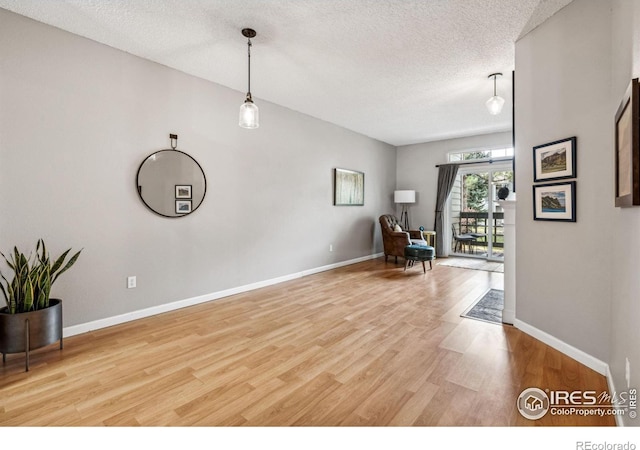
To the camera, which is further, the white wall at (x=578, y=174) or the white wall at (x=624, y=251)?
the white wall at (x=578, y=174)

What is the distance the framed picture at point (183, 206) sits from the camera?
11.0 ft

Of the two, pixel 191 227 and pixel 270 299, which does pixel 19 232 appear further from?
pixel 270 299

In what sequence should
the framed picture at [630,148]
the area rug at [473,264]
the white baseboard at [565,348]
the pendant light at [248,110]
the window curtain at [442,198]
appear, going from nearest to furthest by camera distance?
the framed picture at [630,148] → the white baseboard at [565,348] → the pendant light at [248,110] → the area rug at [473,264] → the window curtain at [442,198]

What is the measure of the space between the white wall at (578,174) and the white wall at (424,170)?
4.20m

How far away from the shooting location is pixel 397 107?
4637 millimetres

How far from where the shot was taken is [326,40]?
9.07 ft

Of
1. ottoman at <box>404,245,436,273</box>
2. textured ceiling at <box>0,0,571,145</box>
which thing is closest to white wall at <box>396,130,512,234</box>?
ottoman at <box>404,245,436,273</box>

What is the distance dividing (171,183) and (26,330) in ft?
5.77

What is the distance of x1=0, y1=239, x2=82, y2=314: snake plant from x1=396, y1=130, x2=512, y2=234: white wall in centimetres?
671

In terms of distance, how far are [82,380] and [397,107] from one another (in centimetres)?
486

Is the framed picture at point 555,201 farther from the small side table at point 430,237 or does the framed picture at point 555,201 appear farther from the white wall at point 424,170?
the white wall at point 424,170

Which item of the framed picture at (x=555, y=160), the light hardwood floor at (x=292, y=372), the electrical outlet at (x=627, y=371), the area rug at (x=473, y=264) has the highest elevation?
the framed picture at (x=555, y=160)

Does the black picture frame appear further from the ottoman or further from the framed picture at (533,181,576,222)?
the ottoman

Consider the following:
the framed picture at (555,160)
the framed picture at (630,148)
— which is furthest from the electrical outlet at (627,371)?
the framed picture at (555,160)
